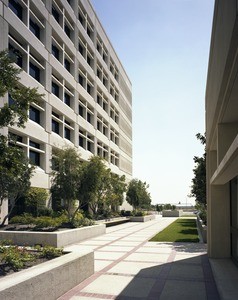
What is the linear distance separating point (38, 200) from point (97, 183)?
6557mm

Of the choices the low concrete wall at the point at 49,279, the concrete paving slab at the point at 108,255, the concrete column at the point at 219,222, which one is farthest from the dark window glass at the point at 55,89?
the low concrete wall at the point at 49,279

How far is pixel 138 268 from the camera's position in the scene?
37.8 feet

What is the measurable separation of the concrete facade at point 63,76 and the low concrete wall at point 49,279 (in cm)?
1639

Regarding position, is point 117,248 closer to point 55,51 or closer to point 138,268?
point 138,268

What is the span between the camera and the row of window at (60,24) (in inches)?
1095

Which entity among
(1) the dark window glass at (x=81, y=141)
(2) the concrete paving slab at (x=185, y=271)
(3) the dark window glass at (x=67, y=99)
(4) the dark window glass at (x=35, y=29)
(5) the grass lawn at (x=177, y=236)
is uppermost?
(4) the dark window glass at (x=35, y=29)

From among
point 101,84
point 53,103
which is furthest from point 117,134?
point 53,103

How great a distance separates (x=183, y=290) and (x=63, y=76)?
29.1m

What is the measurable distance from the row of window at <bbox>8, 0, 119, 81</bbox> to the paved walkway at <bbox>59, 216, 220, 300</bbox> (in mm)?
20791

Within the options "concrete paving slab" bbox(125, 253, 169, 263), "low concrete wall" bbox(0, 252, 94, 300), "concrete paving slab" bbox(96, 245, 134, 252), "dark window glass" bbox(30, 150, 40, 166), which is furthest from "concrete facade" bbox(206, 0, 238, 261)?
"dark window glass" bbox(30, 150, 40, 166)

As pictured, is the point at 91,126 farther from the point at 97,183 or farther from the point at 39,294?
the point at 39,294

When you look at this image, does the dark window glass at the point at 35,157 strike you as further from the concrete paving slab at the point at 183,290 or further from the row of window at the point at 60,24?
the concrete paving slab at the point at 183,290

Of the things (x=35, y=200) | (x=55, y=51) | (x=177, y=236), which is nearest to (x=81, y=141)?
(x=55, y=51)

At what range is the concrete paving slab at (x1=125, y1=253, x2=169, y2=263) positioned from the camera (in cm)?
1326
